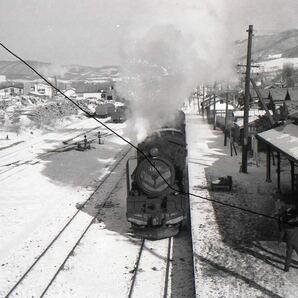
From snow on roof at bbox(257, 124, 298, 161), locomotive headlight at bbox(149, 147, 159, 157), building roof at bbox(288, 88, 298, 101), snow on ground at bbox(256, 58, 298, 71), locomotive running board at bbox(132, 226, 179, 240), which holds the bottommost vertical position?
locomotive running board at bbox(132, 226, 179, 240)

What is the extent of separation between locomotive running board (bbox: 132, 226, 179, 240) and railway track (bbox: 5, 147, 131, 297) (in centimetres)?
194

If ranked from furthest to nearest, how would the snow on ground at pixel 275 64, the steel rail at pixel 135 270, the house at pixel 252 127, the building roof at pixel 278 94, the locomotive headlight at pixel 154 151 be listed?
the snow on ground at pixel 275 64
the building roof at pixel 278 94
the house at pixel 252 127
the locomotive headlight at pixel 154 151
the steel rail at pixel 135 270

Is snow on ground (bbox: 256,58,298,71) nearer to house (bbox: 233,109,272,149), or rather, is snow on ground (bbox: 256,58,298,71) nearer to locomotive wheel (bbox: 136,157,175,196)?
house (bbox: 233,109,272,149)

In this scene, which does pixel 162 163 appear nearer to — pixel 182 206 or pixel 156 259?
pixel 182 206

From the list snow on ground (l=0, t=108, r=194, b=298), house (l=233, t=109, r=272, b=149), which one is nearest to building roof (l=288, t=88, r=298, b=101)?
house (l=233, t=109, r=272, b=149)

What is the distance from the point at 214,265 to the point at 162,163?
3.29 metres

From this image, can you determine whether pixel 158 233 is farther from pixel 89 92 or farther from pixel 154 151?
pixel 89 92

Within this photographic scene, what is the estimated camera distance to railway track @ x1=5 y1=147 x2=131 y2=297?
9.06m

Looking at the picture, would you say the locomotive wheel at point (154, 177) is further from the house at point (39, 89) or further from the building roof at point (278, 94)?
the house at point (39, 89)

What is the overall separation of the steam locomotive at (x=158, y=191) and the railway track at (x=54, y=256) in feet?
6.75

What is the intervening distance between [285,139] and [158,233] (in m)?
5.68

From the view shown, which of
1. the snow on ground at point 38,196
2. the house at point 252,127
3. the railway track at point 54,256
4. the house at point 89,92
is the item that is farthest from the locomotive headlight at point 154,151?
the house at point 89,92

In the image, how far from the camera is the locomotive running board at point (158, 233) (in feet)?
38.5

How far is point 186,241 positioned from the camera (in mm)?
11836
